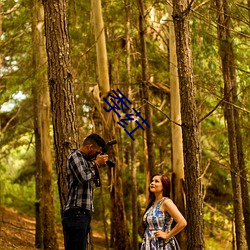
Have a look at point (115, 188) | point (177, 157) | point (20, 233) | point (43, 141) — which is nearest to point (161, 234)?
point (177, 157)

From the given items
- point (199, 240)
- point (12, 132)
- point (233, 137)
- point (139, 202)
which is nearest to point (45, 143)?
point (12, 132)

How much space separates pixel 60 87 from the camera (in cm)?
628

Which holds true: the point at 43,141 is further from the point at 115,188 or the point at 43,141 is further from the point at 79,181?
the point at 79,181

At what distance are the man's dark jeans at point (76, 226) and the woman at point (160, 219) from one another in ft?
2.64

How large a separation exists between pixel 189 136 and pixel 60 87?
1.84m

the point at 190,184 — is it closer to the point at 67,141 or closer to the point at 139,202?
the point at 67,141

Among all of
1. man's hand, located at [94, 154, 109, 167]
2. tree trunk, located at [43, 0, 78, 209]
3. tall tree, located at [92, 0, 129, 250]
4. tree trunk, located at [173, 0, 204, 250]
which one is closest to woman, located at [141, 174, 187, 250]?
man's hand, located at [94, 154, 109, 167]

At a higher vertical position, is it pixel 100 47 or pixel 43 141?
pixel 100 47

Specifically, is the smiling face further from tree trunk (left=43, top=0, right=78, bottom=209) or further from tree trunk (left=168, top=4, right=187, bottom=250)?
tree trunk (left=168, top=4, right=187, bottom=250)

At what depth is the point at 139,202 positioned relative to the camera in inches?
742

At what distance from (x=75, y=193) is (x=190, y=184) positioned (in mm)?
1916

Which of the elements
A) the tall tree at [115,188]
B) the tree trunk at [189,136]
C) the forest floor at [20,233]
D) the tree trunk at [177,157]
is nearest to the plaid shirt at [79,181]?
the tree trunk at [189,136]

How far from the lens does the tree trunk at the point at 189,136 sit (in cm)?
658

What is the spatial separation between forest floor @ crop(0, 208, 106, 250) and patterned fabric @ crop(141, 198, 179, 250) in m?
5.96
